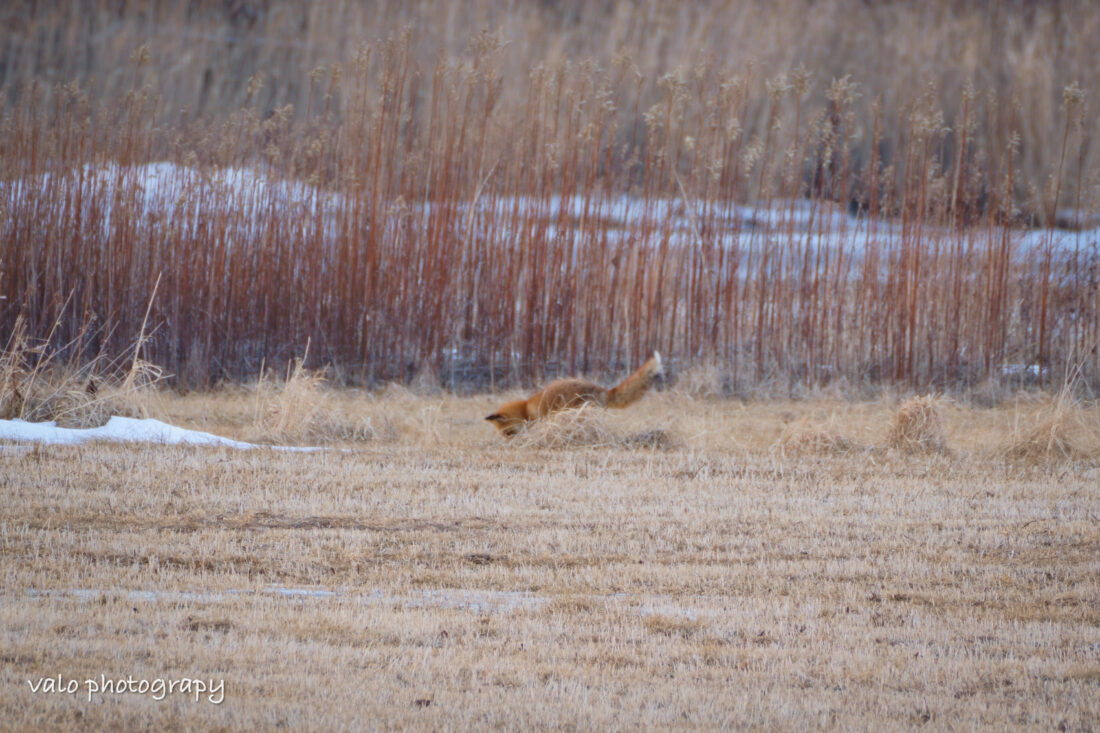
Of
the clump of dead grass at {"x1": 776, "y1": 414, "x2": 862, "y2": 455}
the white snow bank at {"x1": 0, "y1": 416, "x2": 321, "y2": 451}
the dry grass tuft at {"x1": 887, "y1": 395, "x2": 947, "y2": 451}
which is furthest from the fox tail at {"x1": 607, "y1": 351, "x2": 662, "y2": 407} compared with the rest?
the white snow bank at {"x1": 0, "y1": 416, "x2": 321, "y2": 451}

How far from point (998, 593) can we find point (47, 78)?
1197cm

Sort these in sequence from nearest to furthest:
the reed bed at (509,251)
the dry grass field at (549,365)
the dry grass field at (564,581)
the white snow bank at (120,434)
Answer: the dry grass field at (564,581) < the dry grass field at (549,365) < the white snow bank at (120,434) < the reed bed at (509,251)

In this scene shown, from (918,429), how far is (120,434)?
4938 mm

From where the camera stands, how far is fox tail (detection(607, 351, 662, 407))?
7.23m

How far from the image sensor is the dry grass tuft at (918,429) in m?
6.86

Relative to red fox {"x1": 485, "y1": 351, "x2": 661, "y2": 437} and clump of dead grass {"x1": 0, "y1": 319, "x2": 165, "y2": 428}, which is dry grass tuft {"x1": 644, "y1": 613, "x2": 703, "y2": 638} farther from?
clump of dead grass {"x1": 0, "y1": 319, "x2": 165, "y2": 428}

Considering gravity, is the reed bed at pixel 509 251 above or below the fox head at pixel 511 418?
above

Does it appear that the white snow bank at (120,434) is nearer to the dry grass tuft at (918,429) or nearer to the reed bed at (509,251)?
A: the reed bed at (509,251)

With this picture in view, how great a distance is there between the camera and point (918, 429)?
22.6ft

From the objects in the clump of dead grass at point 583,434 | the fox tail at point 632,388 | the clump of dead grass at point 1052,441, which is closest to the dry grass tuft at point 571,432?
the clump of dead grass at point 583,434

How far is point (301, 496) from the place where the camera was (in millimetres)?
5219

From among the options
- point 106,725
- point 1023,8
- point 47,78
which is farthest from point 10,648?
point 1023,8

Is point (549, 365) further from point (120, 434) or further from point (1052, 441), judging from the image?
point (1052, 441)

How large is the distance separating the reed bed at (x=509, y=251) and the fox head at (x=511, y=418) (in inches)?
96.0
